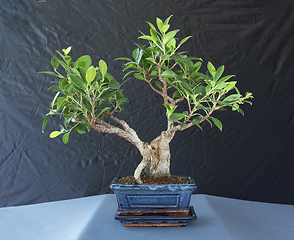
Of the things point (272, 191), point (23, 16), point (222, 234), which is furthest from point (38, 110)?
point (272, 191)

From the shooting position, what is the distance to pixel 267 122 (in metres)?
1.74

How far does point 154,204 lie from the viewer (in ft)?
2.89

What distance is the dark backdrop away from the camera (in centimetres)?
173

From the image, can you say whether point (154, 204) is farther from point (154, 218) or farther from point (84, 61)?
point (84, 61)

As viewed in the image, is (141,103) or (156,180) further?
(141,103)

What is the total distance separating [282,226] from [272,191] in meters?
0.74

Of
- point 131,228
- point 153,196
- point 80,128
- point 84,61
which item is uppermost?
point 84,61

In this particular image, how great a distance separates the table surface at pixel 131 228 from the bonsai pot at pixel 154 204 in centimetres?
3

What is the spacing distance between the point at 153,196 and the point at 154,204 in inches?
Answer: 1.4

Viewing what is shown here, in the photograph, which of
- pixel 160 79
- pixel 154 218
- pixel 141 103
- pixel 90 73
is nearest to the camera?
pixel 90 73

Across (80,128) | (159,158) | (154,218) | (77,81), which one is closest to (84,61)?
(77,81)


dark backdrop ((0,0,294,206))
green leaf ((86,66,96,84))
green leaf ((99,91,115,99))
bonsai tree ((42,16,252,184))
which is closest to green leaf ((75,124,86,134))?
bonsai tree ((42,16,252,184))

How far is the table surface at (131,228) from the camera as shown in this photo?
83 centimetres

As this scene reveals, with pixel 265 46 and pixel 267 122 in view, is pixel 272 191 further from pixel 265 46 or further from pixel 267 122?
pixel 265 46
